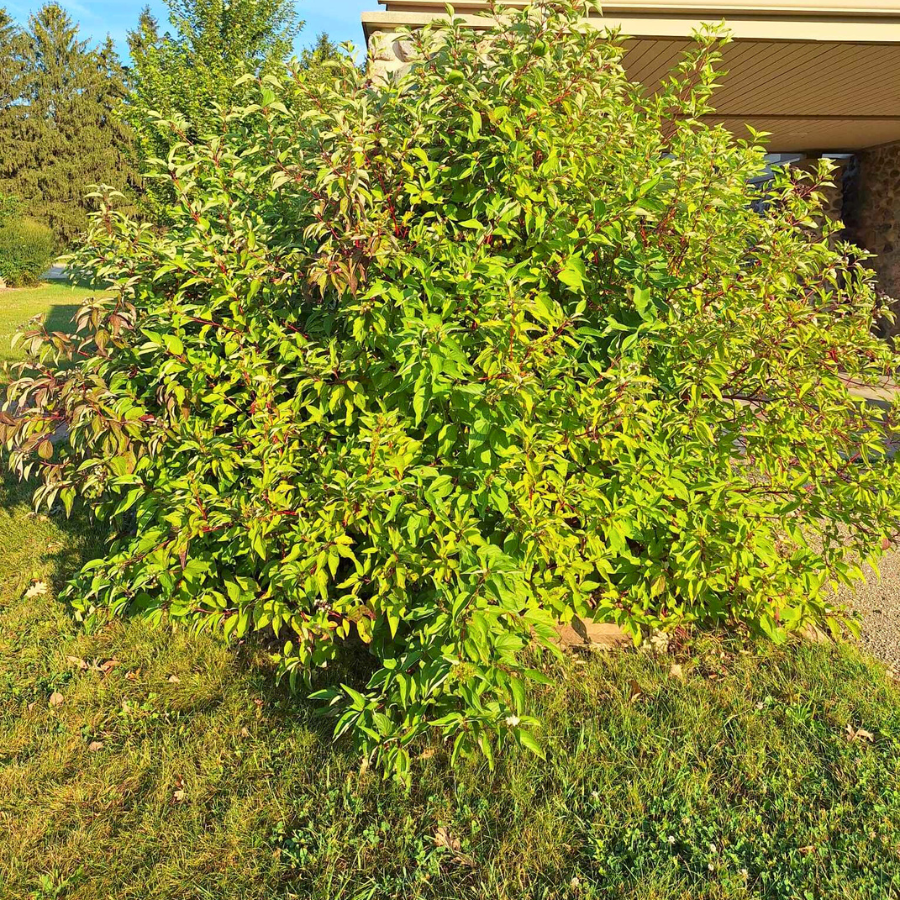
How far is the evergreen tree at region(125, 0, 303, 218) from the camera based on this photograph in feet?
32.6

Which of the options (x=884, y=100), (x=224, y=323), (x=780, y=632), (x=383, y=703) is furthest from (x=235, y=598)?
(x=884, y=100)

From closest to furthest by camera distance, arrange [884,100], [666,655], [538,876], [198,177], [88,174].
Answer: [538,876]
[666,655]
[198,177]
[884,100]
[88,174]

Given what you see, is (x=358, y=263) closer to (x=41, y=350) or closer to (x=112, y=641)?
(x=41, y=350)

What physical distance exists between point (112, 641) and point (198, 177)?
1.95 metres

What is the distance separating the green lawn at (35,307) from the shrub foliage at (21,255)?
470 mm

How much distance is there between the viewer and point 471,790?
6.64ft

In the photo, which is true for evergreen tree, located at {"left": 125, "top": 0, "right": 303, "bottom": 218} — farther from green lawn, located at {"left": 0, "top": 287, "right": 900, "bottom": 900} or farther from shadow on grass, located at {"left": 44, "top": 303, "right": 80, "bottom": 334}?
green lawn, located at {"left": 0, "top": 287, "right": 900, "bottom": 900}

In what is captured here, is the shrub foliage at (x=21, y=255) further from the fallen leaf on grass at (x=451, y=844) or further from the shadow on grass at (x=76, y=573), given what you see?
the fallen leaf on grass at (x=451, y=844)

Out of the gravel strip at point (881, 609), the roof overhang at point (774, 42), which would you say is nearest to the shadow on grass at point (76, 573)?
the gravel strip at point (881, 609)

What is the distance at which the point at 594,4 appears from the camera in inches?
95.3

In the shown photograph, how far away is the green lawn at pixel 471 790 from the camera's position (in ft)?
5.78

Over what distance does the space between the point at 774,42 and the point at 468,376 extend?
3935 mm

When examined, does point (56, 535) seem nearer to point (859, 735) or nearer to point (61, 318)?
point (859, 735)

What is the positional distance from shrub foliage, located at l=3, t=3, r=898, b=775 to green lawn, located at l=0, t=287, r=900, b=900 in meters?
0.17
